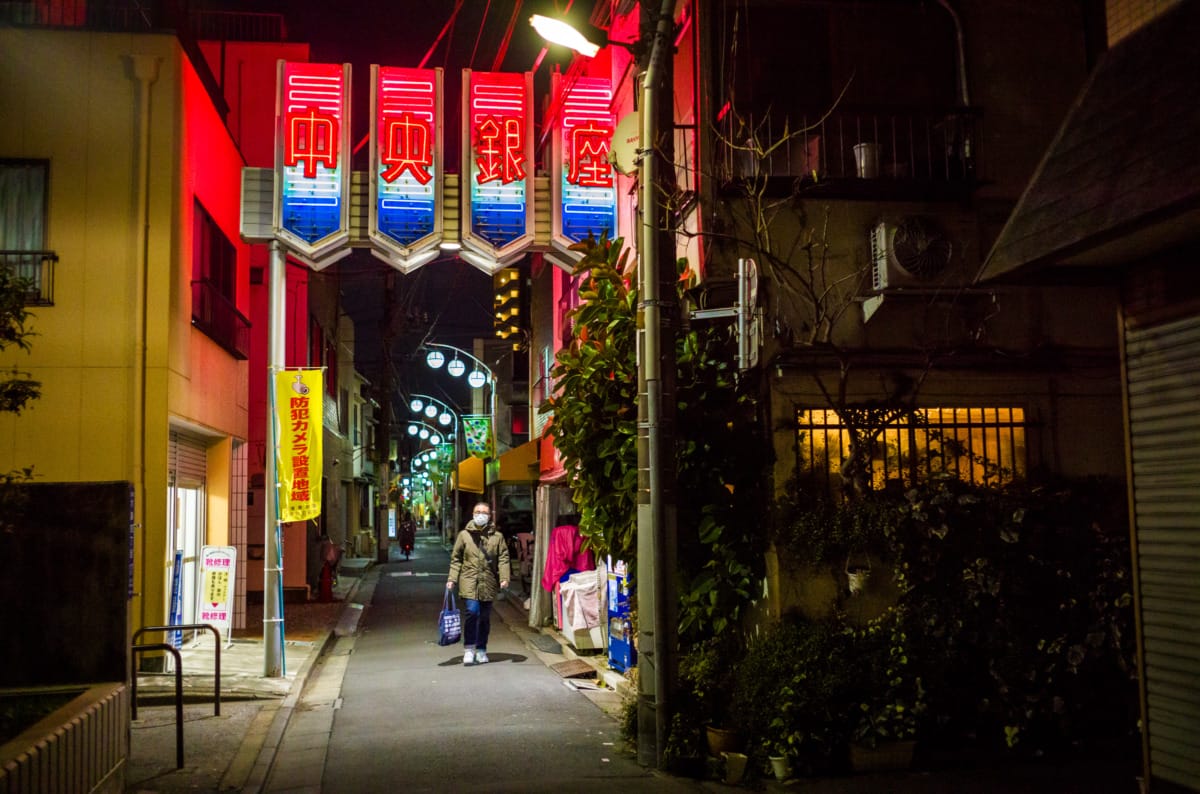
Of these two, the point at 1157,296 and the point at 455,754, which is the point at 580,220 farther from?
the point at 1157,296

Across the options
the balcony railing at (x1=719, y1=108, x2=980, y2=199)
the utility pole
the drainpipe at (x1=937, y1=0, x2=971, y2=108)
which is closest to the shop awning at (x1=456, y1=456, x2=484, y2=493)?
the balcony railing at (x1=719, y1=108, x2=980, y2=199)

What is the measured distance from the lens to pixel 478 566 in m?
15.0


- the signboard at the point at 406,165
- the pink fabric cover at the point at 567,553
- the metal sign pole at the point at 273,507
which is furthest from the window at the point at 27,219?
the pink fabric cover at the point at 567,553

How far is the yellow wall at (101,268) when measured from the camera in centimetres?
1345

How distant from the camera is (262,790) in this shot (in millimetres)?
8484

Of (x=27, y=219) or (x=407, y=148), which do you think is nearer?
(x=27, y=219)

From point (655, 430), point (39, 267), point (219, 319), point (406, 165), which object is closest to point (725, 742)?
point (655, 430)

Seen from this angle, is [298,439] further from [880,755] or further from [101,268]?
[880,755]

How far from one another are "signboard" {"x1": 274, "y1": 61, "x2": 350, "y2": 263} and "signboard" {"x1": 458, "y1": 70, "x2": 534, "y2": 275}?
5.70 ft

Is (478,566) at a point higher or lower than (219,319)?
lower

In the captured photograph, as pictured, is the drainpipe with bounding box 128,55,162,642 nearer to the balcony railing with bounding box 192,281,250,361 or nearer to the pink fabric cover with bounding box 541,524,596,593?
the balcony railing with bounding box 192,281,250,361

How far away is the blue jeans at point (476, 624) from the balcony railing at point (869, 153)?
751 cm

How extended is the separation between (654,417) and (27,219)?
9.73 meters

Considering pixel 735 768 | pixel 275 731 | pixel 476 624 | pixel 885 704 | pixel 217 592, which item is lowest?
pixel 275 731
